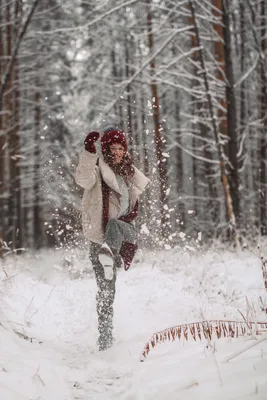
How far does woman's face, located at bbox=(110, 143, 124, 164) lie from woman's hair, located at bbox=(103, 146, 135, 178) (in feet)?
0.09

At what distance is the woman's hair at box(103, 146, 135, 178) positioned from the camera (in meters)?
3.94

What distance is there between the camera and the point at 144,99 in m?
12.6

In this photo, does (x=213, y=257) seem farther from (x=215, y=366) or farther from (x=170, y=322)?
(x=215, y=366)

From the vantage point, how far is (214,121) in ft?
27.2

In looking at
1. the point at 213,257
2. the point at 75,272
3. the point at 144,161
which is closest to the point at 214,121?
the point at 144,161

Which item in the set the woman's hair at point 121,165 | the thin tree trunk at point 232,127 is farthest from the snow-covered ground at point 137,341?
the thin tree trunk at point 232,127

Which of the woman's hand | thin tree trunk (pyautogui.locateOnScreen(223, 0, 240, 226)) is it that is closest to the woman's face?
the woman's hand

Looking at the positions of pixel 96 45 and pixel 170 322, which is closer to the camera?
pixel 170 322

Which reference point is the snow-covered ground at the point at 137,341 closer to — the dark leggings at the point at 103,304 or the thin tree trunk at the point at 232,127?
the dark leggings at the point at 103,304

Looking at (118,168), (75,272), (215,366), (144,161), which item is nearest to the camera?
(215,366)

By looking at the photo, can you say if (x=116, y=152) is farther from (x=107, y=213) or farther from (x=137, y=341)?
(x=137, y=341)

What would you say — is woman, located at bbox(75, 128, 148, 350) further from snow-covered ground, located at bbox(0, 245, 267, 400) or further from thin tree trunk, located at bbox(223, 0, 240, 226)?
thin tree trunk, located at bbox(223, 0, 240, 226)

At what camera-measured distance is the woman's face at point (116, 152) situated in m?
3.89

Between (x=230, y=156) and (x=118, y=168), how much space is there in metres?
5.68
